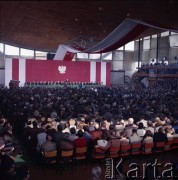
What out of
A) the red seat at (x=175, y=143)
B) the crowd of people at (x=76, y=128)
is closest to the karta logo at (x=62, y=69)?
the crowd of people at (x=76, y=128)

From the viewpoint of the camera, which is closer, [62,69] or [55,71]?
[55,71]

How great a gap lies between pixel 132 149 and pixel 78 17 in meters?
9.28

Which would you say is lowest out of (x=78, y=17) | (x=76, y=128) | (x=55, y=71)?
(x=76, y=128)

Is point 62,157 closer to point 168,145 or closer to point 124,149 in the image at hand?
point 124,149

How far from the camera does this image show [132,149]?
23.0ft

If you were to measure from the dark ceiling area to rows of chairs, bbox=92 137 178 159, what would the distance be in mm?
3953

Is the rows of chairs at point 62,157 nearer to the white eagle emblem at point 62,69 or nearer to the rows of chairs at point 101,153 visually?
the rows of chairs at point 101,153

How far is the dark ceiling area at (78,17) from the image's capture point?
10063mm

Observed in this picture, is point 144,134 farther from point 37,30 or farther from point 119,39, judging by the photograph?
point 37,30

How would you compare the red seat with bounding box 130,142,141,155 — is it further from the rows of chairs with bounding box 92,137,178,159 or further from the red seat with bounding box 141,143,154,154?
the red seat with bounding box 141,143,154,154

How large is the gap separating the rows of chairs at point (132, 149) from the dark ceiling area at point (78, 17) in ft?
13.0

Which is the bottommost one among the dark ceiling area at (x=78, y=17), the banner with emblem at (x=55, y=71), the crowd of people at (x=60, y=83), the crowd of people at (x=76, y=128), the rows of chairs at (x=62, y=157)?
the rows of chairs at (x=62, y=157)

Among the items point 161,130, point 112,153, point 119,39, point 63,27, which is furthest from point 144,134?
point 63,27

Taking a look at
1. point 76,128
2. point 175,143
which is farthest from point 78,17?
point 175,143
